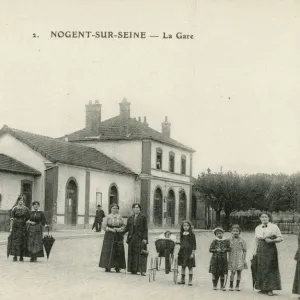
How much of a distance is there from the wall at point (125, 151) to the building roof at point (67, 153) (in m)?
0.48

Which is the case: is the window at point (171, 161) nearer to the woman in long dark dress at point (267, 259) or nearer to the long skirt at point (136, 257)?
the long skirt at point (136, 257)

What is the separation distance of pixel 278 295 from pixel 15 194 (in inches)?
834

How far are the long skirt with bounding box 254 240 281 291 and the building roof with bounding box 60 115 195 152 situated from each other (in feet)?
95.1

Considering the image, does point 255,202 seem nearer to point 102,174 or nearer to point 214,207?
point 214,207

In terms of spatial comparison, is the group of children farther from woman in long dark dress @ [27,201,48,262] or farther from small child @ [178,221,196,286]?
woman in long dark dress @ [27,201,48,262]

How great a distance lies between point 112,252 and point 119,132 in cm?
2781

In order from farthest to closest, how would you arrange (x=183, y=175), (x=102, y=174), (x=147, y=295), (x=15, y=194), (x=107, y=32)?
1. (x=183, y=175)
2. (x=102, y=174)
3. (x=15, y=194)
4. (x=107, y=32)
5. (x=147, y=295)

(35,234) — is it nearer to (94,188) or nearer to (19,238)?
(19,238)

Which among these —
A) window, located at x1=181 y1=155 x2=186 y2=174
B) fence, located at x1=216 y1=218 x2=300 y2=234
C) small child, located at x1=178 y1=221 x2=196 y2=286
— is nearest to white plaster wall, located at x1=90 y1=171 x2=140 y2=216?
window, located at x1=181 y1=155 x2=186 y2=174

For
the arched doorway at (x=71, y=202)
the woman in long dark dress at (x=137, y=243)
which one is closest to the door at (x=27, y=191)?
the arched doorway at (x=71, y=202)

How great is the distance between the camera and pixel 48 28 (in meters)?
11.7

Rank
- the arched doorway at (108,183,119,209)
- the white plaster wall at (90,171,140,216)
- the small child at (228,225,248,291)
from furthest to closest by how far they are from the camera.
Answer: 1. the arched doorway at (108,183,119,209)
2. the white plaster wall at (90,171,140,216)
3. the small child at (228,225,248,291)

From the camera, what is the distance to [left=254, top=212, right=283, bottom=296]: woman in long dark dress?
9695 mm

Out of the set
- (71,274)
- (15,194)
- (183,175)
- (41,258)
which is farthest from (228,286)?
(183,175)
